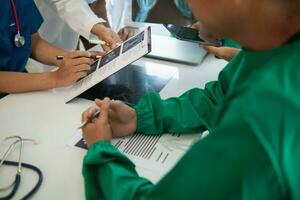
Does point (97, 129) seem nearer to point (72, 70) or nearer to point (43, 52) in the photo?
point (72, 70)

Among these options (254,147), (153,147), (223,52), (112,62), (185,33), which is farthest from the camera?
(185,33)

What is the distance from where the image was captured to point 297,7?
445 millimetres

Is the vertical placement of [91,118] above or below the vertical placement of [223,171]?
below

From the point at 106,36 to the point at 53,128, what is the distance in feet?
1.75

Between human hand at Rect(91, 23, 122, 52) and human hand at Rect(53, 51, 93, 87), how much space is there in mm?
171

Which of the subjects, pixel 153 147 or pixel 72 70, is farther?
pixel 72 70

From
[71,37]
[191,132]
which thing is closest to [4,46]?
[71,37]

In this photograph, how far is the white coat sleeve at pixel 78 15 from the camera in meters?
1.44

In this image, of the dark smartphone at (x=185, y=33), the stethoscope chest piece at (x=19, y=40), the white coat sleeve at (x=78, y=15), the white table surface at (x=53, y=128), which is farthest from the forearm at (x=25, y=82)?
the dark smartphone at (x=185, y=33)

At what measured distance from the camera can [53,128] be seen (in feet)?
3.08

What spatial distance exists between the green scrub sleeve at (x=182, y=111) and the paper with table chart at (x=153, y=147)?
0.02 metres

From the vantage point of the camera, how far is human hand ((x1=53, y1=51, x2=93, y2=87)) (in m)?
1.11

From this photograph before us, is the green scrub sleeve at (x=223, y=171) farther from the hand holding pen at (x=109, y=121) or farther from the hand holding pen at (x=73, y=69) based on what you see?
the hand holding pen at (x=73, y=69)

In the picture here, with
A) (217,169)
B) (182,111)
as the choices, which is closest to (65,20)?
(182,111)
